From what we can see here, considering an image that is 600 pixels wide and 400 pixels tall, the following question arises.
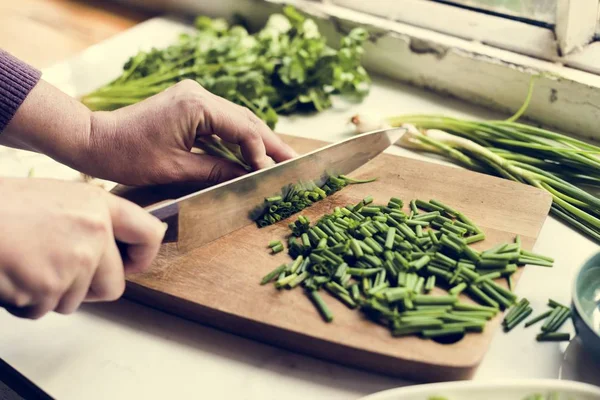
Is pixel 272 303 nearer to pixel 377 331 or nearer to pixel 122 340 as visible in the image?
pixel 377 331

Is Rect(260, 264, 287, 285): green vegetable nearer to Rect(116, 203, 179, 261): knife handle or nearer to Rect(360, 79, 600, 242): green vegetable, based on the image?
Rect(116, 203, 179, 261): knife handle

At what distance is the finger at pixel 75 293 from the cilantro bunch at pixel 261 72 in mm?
919

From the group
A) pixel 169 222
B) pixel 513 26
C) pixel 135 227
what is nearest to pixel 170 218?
pixel 169 222

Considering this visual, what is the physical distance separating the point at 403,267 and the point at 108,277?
0.56 metres

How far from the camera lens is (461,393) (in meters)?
0.91

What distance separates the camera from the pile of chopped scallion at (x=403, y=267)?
1.07 metres

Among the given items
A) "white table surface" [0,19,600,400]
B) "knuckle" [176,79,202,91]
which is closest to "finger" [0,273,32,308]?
"white table surface" [0,19,600,400]

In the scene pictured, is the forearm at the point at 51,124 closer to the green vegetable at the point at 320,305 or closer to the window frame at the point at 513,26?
the green vegetable at the point at 320,305

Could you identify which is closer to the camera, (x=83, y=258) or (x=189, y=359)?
(x=83, y=258)

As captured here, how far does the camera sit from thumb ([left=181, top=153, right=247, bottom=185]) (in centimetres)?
140

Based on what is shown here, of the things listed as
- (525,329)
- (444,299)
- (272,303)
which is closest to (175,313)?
(272,303)

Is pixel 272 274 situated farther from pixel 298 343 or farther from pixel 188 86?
pixel 188 86

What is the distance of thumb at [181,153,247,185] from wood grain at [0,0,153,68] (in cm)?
108

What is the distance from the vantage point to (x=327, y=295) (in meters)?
1.14
